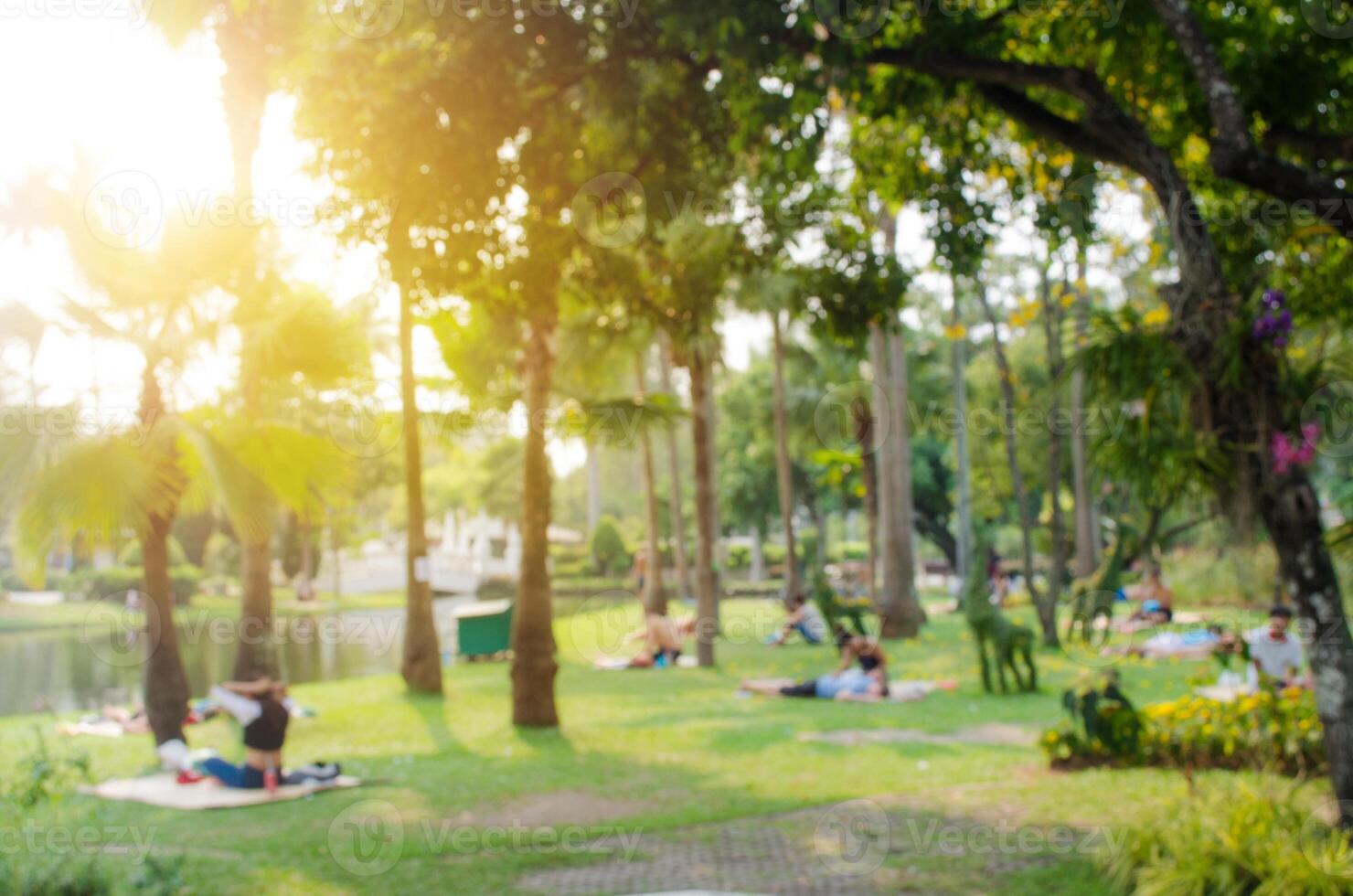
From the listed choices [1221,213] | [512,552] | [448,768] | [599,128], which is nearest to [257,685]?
[448,768]

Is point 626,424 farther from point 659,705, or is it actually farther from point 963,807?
point 963,807

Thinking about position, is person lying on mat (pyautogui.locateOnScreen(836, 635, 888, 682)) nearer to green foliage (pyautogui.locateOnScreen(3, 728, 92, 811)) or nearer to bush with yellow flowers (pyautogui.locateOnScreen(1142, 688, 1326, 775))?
bush with yellow flowers (pyautogui.locateOnScreen(1142, 688, 1326, 775))

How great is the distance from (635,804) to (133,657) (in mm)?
26264

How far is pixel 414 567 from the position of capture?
17.4 meters

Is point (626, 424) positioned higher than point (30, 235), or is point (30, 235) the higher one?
point (30, 235)

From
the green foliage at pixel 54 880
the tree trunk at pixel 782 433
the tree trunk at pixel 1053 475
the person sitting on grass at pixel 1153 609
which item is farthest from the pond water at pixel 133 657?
the person sitting on grass at pixel 1153 609

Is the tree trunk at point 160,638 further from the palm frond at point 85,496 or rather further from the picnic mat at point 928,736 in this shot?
the picnic mat at point 928,736

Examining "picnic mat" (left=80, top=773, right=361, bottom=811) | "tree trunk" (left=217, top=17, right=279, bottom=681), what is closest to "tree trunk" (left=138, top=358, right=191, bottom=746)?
"tree trunk" (left=217, top=17, right=279, bottom=681)

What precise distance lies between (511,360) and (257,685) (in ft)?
33.8

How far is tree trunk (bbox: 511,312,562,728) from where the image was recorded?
13.7 meters

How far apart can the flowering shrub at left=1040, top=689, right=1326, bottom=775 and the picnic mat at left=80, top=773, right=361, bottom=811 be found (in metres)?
6.37

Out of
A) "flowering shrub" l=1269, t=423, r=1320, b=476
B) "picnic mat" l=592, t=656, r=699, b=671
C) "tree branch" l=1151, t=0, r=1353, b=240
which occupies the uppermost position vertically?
"tree branch" l=1151, t=0, r=1353, b=240

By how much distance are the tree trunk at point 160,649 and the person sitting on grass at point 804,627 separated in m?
14.2

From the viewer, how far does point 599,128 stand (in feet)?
33.0
